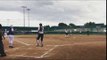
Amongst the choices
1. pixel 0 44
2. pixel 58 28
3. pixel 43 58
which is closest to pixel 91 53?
pixel 43 58

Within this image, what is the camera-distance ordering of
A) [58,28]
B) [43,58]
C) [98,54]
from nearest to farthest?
[43,58]
[98,54]
[58,28]

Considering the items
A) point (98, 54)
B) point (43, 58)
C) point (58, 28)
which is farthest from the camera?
point (58, 28)

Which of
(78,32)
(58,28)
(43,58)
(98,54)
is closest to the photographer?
(43,58)

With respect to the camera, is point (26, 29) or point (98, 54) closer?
point (98, 54)

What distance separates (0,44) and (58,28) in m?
74.4

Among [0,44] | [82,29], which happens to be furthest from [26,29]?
[0,44]

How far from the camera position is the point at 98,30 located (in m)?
87.5

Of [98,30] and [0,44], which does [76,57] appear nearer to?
[0,44]

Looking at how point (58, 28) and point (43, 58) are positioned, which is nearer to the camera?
point (43, 58)

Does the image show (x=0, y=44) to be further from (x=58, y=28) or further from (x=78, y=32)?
(x=58, y=28)

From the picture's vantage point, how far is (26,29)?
96938 mm

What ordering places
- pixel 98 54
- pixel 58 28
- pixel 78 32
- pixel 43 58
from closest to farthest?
pixel 43 58, pixel 98 54, pixel 78 32, pixel 58 28

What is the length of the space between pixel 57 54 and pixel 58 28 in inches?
2930

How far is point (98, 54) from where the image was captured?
2039 cm
